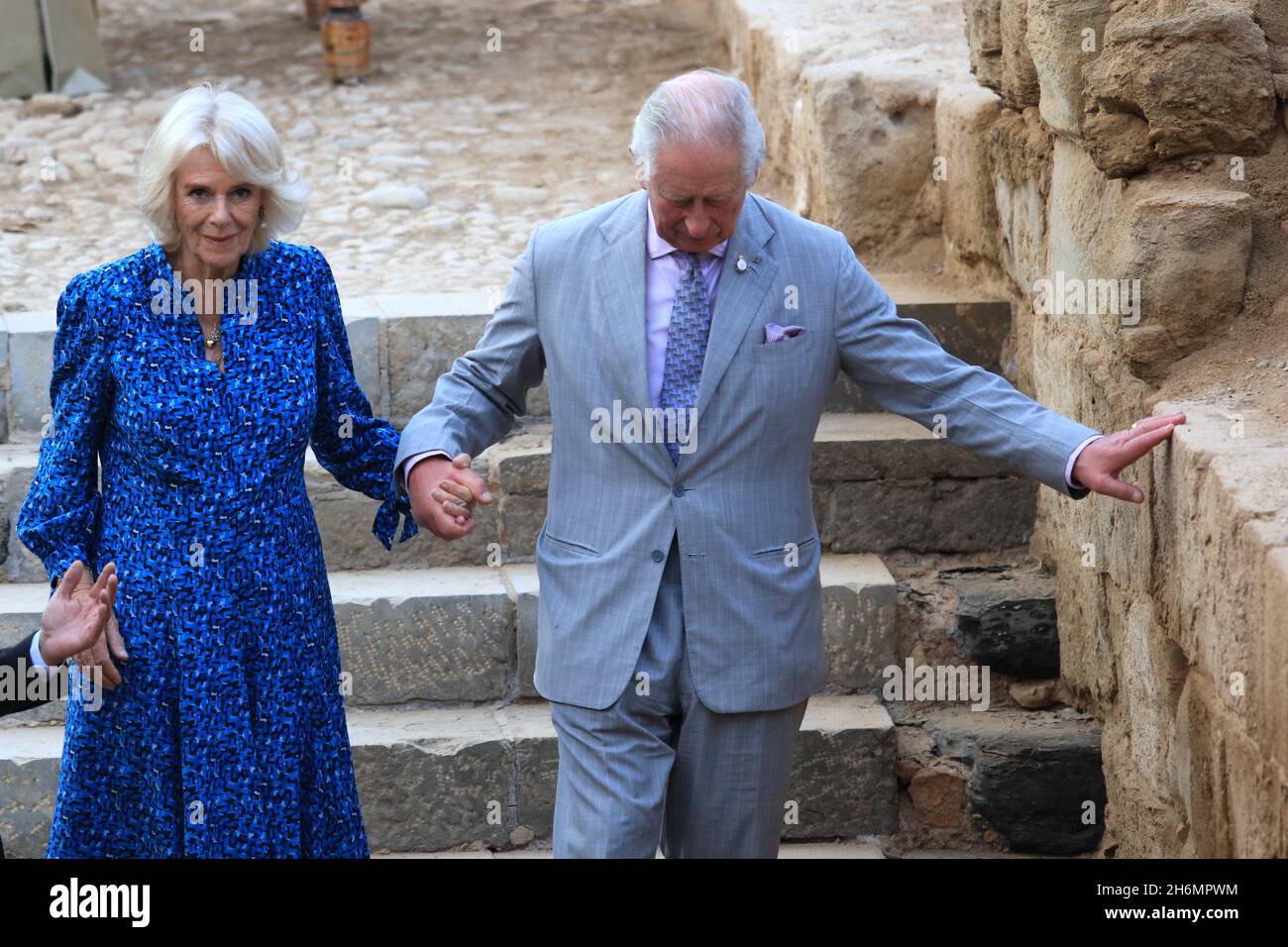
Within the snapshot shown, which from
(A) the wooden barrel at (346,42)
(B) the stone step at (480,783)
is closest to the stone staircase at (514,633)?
(B) the stone step at (480,783)

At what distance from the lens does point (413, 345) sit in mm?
4969

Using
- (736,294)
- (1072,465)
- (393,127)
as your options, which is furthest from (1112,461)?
(393,127)

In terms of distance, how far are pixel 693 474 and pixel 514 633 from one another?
1.47 m

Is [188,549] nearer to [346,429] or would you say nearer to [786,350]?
[346,429]

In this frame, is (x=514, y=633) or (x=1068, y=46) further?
(x=514, y=633)

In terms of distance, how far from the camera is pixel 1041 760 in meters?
4.19

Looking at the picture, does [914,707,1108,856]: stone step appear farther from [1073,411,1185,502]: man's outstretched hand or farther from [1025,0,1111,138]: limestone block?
[1025,0,1111,138]: limestone block

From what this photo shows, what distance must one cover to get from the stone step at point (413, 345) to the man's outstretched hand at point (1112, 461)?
180 cm

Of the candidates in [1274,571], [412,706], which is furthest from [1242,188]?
[412,706]

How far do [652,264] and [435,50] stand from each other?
6.10 meters

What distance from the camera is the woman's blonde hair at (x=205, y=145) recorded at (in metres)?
3.03

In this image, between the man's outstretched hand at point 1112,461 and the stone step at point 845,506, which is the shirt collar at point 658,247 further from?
the stone step at point 845,506

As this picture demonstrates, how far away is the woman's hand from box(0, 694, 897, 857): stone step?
3.87ft

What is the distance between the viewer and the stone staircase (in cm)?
420
